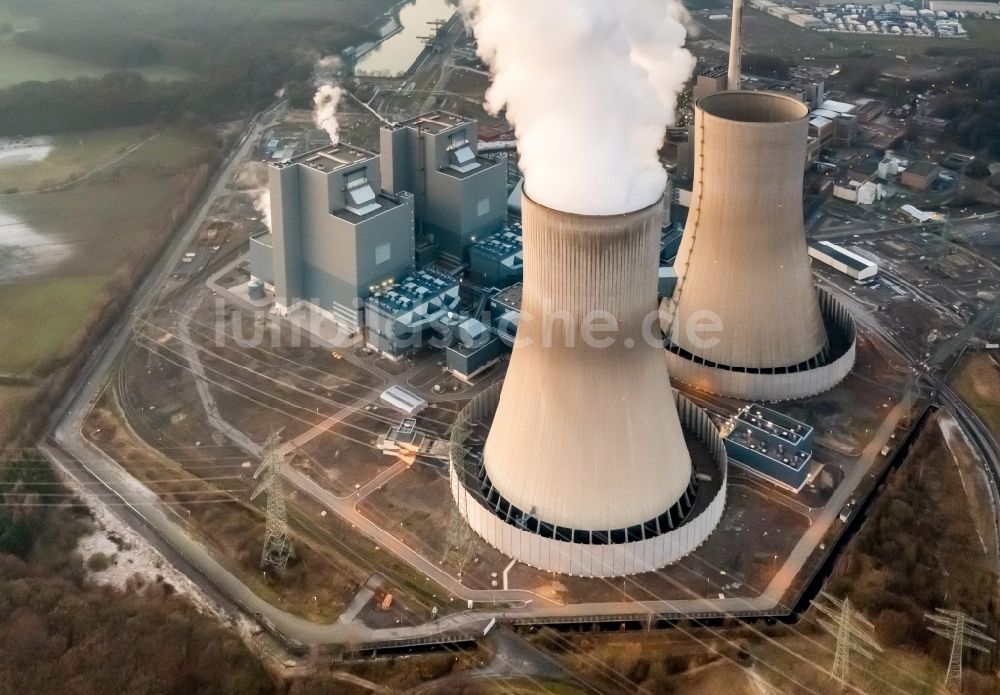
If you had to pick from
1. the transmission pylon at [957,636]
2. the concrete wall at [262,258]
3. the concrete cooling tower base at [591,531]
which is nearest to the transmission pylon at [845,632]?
the transmission pylon at [957,636]

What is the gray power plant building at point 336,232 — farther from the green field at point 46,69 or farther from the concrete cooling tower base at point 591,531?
the green field at point 46,69

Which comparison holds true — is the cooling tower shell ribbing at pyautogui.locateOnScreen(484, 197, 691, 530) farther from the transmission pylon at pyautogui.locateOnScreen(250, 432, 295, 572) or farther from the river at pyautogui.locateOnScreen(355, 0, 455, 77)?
the river at pyautogui.locateOnScreen(355, 0, 455, 77)

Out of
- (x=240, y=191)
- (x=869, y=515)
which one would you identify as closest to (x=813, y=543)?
(x=869, y=515)

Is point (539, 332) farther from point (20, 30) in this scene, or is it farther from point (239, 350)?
point (20, 30)

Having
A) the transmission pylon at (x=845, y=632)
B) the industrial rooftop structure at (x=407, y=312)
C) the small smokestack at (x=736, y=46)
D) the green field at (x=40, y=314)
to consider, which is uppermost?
the small smokestack at (x=736, y=46)

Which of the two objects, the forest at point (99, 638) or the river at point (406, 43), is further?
the river at point (406, 43)

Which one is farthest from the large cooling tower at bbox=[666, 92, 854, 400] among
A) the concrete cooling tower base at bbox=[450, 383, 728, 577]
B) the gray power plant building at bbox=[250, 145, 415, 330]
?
the gray power plant building at bbox=[250, 145, 415, 330]
